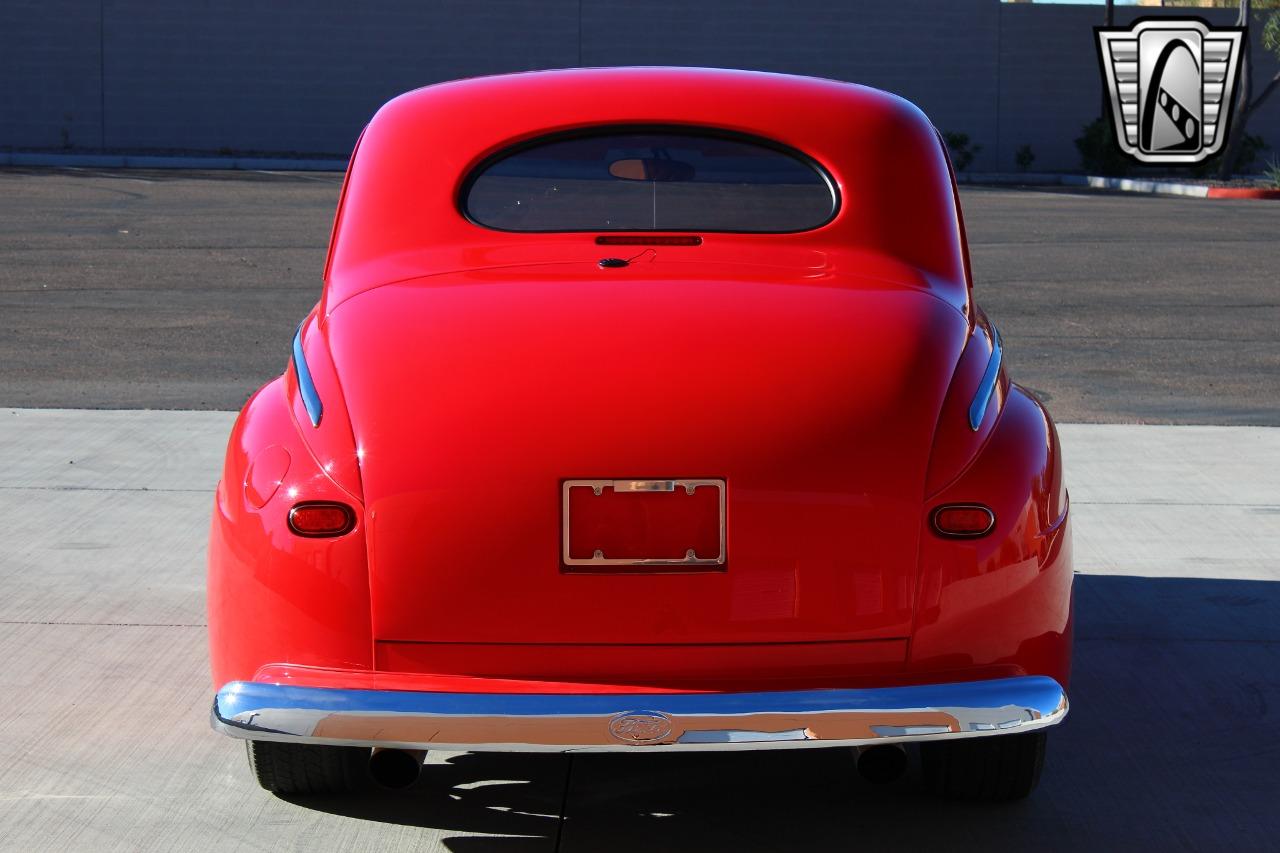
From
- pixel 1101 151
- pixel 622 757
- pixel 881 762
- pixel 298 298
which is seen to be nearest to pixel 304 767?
pixel 622 757

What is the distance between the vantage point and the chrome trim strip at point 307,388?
3.30 metres

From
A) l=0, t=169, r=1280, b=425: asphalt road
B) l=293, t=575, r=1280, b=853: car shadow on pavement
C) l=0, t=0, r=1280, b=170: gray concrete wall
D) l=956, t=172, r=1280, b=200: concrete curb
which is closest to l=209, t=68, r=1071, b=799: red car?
l=293, t=575, r=1280, b=853: car shadow on pavement

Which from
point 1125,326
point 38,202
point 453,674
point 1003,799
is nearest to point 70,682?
point 453,674

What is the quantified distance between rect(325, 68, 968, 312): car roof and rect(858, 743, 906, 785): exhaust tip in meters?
1.08

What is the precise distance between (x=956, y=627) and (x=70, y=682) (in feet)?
8.40

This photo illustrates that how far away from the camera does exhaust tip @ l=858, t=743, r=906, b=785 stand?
340 cm

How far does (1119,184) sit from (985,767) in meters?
29.8

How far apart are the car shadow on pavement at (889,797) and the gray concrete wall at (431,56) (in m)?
32.9

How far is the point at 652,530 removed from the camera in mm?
3055

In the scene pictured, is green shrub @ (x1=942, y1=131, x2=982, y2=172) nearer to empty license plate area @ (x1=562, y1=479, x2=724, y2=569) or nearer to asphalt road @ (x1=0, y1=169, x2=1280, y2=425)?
asphalt road @ (x1=0, y1=169, x2=1280, y2=425)

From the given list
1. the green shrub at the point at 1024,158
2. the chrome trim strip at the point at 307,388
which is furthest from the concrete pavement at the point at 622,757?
the green shrub at the point at 1024,158

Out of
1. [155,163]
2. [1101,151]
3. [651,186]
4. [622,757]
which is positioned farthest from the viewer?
[1101,151]

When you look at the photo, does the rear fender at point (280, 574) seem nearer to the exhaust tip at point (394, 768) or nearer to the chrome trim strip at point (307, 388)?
the chrome trim strip at point (307, 388)

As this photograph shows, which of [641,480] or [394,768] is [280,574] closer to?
[394,768]
